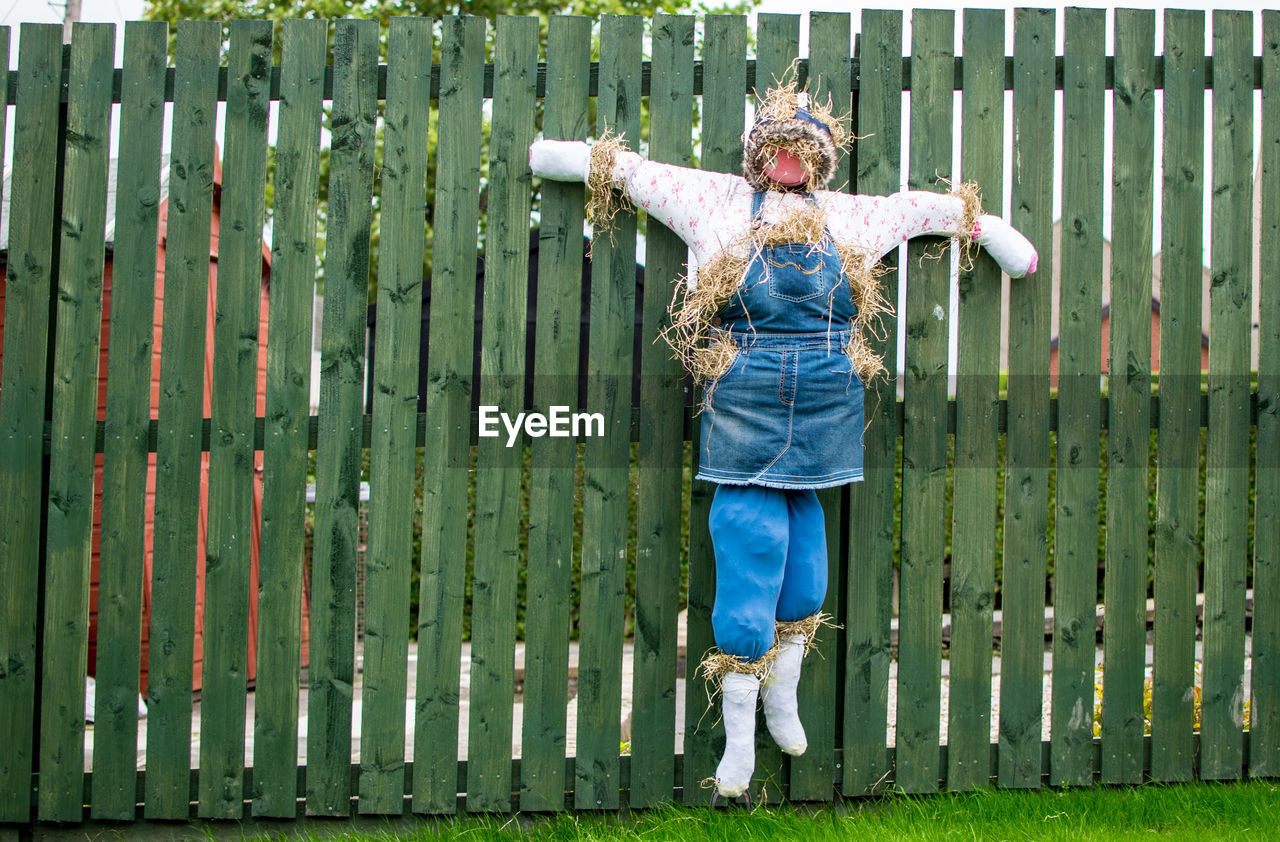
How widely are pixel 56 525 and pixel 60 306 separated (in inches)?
26.2

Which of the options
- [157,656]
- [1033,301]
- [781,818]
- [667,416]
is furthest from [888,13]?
[157,656]

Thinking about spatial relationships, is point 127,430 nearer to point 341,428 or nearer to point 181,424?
point 181,424

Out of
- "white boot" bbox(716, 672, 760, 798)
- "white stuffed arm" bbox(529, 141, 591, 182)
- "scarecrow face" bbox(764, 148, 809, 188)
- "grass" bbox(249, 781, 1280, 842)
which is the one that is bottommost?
"grass" bbox(249, 781, 1280, 842)

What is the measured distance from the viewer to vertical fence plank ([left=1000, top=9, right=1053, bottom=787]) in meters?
2.99

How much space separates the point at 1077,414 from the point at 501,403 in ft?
5.93

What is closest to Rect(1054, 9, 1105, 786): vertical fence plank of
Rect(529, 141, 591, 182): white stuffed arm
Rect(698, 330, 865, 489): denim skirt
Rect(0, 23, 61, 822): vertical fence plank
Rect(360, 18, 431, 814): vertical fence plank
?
Rect(698, 330, 865, 489): denim skirt

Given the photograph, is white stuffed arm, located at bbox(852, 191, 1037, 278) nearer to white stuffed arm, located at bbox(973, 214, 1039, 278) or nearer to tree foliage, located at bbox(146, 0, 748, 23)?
white stuffed arm, located at bbox(973, 214, 1039, 278)

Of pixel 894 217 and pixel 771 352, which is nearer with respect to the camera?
pixel 771 352

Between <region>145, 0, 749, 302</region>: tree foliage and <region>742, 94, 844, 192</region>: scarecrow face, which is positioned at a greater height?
<region>145, 0, 749, 302</region>: tree foliage

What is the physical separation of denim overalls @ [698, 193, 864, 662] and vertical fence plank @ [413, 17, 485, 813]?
2.59ft

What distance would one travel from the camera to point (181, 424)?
9.46 feet

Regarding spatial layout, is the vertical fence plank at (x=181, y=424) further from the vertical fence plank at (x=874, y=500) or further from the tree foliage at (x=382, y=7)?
the tree foliage at (x=382, y=7)

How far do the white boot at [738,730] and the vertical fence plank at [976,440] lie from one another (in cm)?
74

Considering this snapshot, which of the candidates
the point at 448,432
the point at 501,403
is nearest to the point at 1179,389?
the point at 501,403
